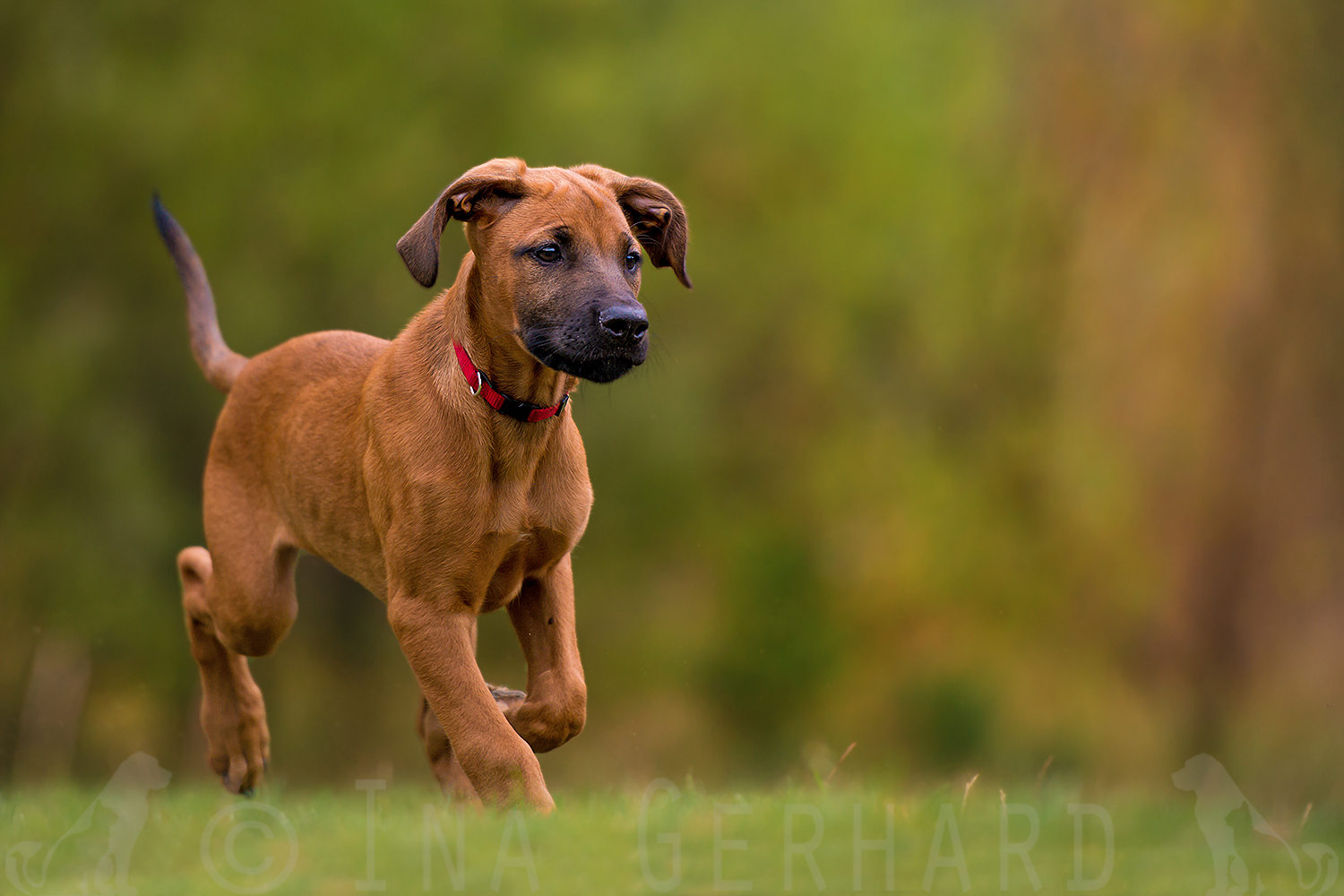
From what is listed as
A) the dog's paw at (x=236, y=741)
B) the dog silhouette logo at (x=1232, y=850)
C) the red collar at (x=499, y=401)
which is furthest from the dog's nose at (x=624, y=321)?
the dog's paw at (x=236, y=741)

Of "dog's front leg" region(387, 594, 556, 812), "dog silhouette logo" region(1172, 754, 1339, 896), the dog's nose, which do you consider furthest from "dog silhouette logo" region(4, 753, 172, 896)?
"dog silhouette logo" region(1172, 754, 1339, 896)

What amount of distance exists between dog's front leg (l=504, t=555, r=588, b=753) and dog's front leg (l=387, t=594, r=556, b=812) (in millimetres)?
264

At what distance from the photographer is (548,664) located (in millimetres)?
5258

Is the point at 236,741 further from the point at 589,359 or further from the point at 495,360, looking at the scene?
the point at 589,359

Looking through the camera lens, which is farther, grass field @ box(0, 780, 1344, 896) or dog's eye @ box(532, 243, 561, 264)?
dog's eye @ box(532, 243, 561, 264)

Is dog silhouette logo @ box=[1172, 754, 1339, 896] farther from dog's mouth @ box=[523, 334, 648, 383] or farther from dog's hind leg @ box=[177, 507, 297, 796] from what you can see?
dog's hind leg @ box=[177, 507, 297, 796]

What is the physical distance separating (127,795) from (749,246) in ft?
42.4

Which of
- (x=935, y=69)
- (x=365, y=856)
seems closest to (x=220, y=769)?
(x=365, y=856)

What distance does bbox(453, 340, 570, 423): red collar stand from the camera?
496cm

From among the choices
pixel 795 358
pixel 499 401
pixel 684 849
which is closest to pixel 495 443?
pixel 499 401

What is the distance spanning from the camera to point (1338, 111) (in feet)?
40.3

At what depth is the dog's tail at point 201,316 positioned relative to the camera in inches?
272

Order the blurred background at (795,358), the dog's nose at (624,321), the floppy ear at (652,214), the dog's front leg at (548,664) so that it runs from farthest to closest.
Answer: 1. the blurred background at (795,358)
2. the floppy ear at (652,214)
3. the dog's front leg at (548,664)
4. the dog's nose at (624,321)

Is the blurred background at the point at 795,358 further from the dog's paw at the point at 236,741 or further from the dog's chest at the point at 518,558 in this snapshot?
the dog's chest at the point at 518,558
